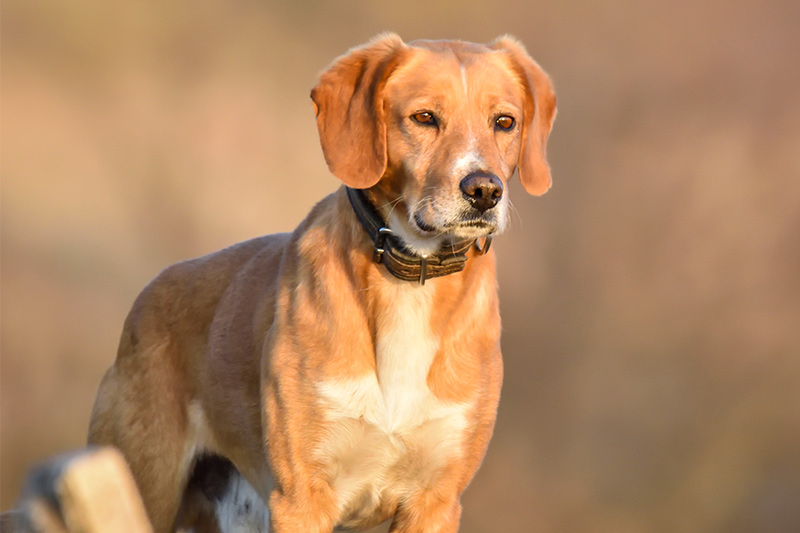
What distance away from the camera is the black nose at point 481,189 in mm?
3014

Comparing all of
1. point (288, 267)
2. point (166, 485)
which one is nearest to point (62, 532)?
point (288, 267)

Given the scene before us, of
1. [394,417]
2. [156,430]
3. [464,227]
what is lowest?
[156,430]

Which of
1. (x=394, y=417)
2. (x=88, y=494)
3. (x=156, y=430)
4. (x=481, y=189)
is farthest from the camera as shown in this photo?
(x=156, y=430)

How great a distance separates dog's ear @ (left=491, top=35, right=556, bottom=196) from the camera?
3.47 meters

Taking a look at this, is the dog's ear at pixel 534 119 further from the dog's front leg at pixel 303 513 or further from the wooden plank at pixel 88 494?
the wooden plank at pixel 88 494

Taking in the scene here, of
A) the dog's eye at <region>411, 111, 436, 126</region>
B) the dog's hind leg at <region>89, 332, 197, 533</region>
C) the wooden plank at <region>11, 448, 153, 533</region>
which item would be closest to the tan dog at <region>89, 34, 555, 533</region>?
Answer: the dog's eye at <region>411, 111, 436, 126</region>

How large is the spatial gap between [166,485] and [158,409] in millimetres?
307

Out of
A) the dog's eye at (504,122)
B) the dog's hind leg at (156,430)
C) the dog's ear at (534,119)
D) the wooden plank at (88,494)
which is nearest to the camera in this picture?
the wooden plank at (88,494)

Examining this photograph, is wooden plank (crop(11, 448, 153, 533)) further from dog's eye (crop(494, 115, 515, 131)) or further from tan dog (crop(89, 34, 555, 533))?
dog's eye (crop(494, 115, 515, 131))

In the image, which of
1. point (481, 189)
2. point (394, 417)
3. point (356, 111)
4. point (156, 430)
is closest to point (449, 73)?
point (356, 111)

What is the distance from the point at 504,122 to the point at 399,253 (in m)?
0.54

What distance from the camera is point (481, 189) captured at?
3.02m

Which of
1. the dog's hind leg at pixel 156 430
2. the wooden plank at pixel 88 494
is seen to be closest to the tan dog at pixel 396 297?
the dog's hind leg at pixel 156 430

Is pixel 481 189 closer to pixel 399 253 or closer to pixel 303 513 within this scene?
pixel 399 253
